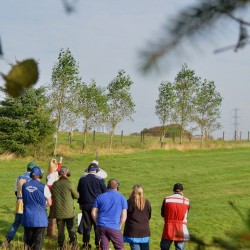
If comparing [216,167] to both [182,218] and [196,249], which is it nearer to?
[182,218]

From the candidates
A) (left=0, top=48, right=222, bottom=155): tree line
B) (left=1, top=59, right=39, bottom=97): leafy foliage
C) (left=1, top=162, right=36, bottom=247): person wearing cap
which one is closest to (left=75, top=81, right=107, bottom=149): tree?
(left=0, top=48, right=222, bottom=155): tree line

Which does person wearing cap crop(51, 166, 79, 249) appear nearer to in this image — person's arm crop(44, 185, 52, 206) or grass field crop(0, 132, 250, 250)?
person's arm crop(44, 185, 52, 206)

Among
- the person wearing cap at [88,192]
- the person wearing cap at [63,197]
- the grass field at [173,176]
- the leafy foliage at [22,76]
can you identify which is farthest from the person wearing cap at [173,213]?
the leafy foliage at [22,76]

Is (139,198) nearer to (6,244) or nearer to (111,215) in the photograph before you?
(111,215)

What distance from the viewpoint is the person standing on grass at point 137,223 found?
271 inches

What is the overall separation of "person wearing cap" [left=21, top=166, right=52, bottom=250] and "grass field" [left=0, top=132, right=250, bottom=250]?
0.69 metres

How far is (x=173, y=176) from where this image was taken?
18.0m

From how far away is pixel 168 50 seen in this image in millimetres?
1131

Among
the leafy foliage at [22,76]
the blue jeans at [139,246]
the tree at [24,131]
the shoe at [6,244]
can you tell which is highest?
the tree at [24,131]

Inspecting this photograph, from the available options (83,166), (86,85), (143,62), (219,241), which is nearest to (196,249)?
(219,241)

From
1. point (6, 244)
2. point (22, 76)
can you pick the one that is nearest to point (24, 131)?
point (6, 244)

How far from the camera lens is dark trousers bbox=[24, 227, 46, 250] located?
21.9 feet

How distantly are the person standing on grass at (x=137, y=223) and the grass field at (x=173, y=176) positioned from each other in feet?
3.80

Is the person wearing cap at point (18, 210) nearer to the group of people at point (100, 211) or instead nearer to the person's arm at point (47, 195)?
the group of people at point (100, 211)
